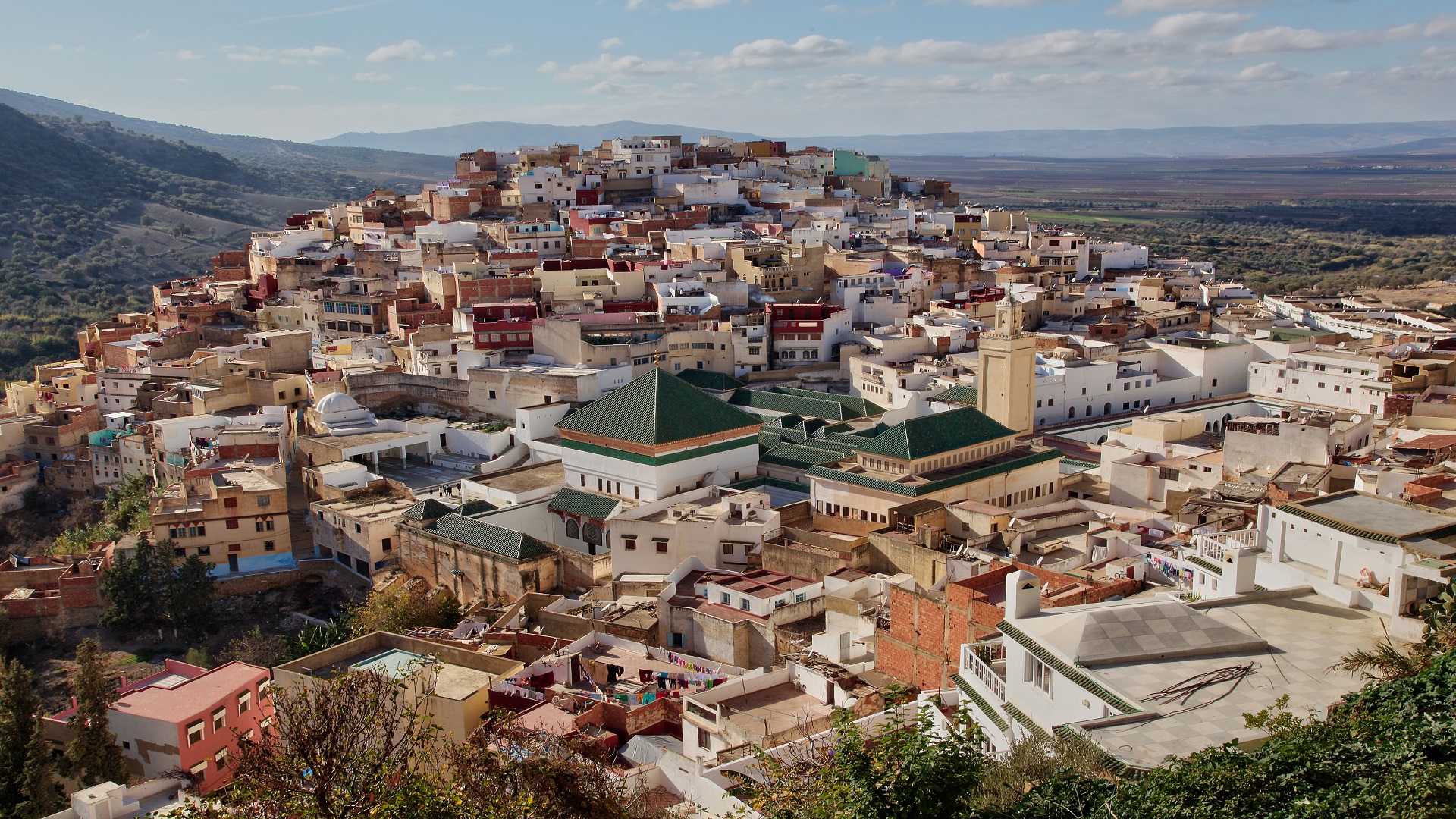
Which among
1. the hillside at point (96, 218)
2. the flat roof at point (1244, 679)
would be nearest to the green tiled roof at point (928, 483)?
the flat roof at point (1244, 679)

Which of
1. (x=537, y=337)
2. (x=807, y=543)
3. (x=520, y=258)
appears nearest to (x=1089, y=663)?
(x=807, y=543)

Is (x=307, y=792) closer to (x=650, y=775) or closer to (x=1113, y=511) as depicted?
(x=650, y=775)

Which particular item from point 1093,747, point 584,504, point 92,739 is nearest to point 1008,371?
point 584,504

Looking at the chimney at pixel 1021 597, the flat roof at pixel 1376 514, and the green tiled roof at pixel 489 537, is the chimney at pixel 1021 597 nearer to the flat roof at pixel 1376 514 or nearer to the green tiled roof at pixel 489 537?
the flat roof at pixel 1376 514

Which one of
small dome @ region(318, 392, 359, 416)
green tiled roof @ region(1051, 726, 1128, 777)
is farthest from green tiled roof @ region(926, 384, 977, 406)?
green tiled roof @ region(1051, 726, 1128, 777)

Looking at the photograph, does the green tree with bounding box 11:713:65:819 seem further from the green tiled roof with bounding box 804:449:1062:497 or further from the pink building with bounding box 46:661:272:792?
the green tiled roof with bounding box 804:449:1062:497

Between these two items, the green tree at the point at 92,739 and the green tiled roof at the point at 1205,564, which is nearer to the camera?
the green tiled roof at the point at 1205,564

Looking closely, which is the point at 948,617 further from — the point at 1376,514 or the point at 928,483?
the point at 928,483
